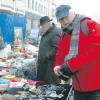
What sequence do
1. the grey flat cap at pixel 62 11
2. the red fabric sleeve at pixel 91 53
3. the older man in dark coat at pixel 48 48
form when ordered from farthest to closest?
the older man in dark coat at pixel 48 48
the grey flat cap at pixel 62 11
the red fabric sleeve at pixel 91 53

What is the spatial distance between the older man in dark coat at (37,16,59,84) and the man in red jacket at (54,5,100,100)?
7.63ft

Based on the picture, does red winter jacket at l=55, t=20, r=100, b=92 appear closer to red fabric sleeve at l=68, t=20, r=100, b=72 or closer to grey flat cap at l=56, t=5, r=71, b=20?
red fabric sleeve at l=68, t=20, r=100, b=72

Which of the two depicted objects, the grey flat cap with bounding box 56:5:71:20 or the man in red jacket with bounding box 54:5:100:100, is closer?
the man in red jacket with bounding box 54:5:100:100

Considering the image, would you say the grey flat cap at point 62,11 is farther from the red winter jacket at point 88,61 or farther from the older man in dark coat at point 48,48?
the older man in dark coat at point 48,48

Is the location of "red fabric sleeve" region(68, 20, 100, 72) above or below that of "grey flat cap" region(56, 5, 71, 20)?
below

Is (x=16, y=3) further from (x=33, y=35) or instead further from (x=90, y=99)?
(x=90, y=99)

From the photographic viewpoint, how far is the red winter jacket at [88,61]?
3.85 m

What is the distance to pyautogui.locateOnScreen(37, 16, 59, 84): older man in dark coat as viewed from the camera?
6.48 m

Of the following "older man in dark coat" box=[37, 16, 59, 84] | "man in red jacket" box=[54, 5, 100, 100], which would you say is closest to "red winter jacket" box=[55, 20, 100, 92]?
"man in red jacket" box=[54, 5, 100, 100]

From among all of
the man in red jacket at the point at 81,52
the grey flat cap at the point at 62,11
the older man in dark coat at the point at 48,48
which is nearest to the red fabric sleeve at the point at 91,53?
the man in red jacket at the point at 81,52

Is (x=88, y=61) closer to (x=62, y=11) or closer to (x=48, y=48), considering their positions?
(x=62, y=11)

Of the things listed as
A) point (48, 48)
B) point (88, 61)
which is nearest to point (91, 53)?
point (88, 61)

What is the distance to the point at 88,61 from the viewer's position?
3.88 m

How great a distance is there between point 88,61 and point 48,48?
2700 millimetres
